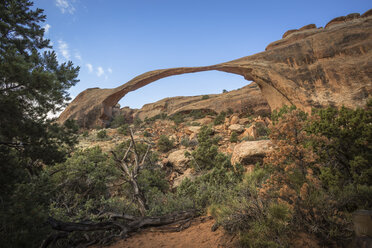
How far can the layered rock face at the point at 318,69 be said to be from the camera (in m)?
9.07

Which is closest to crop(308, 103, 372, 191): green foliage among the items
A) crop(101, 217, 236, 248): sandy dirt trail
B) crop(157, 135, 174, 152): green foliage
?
crop(101, 217, 236, 248): sandy dirt trail

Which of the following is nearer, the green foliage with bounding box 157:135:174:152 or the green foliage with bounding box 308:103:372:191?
the green foliage with bounding box 308:103:372:191

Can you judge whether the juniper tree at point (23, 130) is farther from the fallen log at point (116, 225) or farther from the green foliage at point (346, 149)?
the green foliage at point (346, 149)

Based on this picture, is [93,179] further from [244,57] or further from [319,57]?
[319,57]

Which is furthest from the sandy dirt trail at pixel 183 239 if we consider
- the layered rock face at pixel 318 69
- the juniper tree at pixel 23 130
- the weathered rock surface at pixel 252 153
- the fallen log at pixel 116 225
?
the layered rock face at pixel 318 69

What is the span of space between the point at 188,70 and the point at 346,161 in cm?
1201

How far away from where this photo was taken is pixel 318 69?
33.5 feet

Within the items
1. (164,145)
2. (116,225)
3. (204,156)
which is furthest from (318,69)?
(116,225)

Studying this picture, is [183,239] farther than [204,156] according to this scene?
No

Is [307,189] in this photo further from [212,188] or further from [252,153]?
[252,153]

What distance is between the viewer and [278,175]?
288 cm

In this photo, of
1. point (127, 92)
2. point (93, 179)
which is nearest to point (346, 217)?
point (93, 179)

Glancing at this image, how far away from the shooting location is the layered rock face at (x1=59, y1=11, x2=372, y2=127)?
29.8 feet

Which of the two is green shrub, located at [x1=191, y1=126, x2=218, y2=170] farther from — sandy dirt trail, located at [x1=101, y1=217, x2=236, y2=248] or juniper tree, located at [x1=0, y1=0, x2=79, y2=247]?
juniper tree, located at [x1=0, y1=0, x2=79, y2=247]
